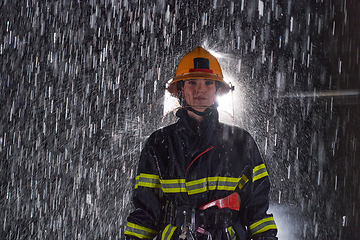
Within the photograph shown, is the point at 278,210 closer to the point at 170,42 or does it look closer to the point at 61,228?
the point at 170,42

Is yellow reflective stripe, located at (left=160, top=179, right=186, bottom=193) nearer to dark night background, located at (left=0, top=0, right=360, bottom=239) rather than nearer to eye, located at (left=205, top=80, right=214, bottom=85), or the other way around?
eye, located at (left=205, top=80, right=214, bottom=85)

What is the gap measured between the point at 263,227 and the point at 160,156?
0.63 m

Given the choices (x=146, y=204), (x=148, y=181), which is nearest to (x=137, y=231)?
(x=146, y=204)

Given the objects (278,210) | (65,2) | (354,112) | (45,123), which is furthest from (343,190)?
(65,2)

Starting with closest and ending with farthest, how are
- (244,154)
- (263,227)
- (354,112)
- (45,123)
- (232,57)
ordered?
(263,227)
(244,154)
(354,112)
(232,57)
(45,123)

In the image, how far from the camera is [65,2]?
837cm

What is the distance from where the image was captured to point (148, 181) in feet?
4.39

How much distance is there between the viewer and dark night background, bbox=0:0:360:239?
312 cm

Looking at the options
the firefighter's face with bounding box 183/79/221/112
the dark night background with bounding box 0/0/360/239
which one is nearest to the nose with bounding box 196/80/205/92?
the firefighter's face with bounding box 183/79/221/112

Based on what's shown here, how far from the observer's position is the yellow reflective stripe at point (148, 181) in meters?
1.33

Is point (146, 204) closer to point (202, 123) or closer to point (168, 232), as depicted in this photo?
point (168, 232)

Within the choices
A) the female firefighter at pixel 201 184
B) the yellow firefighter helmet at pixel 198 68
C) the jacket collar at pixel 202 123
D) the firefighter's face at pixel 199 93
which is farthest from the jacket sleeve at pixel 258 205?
the yellow firefighter helmet at pixel 198 68

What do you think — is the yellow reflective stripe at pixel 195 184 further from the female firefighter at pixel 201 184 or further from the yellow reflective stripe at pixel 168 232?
the yellow reflective stripe at pixel 168 232

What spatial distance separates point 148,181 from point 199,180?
0.27m
